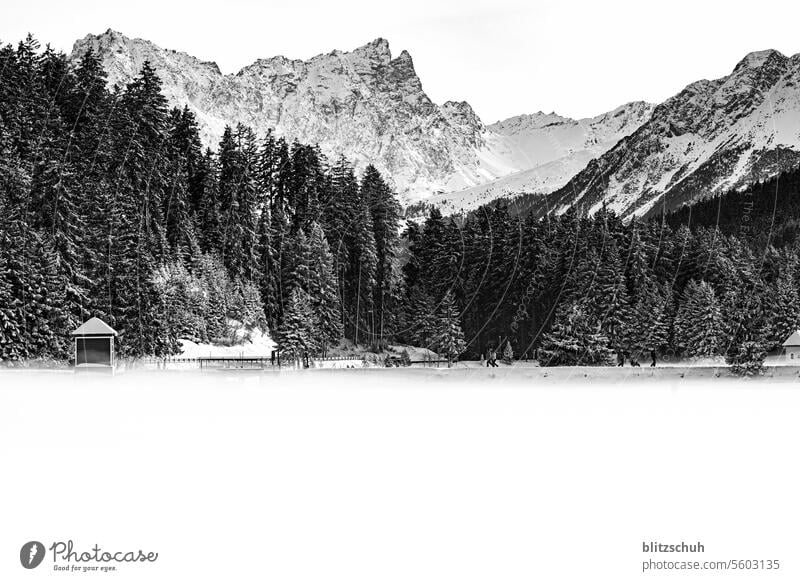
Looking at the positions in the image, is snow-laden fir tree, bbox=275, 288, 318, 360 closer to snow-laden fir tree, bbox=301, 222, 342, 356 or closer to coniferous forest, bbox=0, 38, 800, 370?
coniferous forest, bbox=0, 38, 800, 370

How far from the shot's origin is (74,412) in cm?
4928

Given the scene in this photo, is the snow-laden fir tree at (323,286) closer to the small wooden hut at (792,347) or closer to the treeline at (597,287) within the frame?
the treeline at (597,287)

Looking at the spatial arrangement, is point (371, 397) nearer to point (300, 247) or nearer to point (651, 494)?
point (651, 494)

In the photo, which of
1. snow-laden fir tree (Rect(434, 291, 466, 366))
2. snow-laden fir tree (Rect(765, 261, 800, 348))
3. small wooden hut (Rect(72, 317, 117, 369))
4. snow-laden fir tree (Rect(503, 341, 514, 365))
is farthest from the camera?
snow-laden fir tree (Rect(434, 291, 466, 366))

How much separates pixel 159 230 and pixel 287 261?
13611mm

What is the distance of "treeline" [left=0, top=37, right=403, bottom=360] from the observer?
71.4 m

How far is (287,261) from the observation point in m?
97.6

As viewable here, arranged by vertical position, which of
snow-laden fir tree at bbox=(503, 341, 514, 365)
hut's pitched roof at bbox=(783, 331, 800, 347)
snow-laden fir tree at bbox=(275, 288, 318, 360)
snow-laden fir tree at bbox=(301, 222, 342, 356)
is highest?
snow-laden fir tree at bbox=(301, 222, 342, 356)

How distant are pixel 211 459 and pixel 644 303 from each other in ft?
187

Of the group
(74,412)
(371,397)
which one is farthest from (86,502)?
(371,397)

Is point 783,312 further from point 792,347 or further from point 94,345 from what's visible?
point 94,345

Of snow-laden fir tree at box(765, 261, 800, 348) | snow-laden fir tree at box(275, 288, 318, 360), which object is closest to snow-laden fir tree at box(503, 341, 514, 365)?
snow-laden fir tree at box(275, 288, 318, 360)

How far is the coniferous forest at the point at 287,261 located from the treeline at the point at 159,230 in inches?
7.0

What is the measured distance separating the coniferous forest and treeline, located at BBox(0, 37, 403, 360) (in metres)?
0.18
